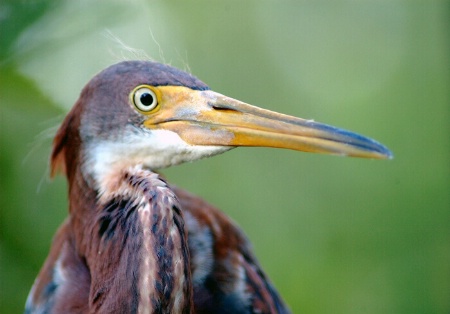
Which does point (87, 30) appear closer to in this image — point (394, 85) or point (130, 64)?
point (130, 64)

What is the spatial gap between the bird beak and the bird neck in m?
0.18

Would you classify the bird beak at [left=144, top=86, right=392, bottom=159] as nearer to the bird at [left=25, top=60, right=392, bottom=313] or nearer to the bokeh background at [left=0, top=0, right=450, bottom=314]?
the bird at [left=25, top=60, right=392, bottom=313]

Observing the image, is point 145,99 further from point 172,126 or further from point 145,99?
point 172,126

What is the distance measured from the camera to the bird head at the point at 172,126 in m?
2.11

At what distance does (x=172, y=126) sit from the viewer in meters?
2.15

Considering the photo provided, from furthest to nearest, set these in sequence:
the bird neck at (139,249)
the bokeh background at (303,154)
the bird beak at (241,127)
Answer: the bokeh background at (303,154), the bird beak at (241,127), the bird neck at (139,249)

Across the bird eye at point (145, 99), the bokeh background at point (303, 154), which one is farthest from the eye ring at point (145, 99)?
the bokeh background at point (303, 154)

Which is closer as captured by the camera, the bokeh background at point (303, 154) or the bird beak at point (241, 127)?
the bird beak at point (241, 127)

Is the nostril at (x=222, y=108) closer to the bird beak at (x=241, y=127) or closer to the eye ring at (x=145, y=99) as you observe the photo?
the bird beak at (x=241, y=127)

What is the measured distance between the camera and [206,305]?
2.37 m

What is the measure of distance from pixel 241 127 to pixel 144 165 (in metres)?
0.31

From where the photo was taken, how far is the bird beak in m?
2.10

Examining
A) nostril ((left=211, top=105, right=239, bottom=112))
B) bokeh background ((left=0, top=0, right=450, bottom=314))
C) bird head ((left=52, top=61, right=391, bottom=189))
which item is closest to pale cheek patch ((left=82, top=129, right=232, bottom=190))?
bird head ((left=52, top=61, right=391, bottom=189))

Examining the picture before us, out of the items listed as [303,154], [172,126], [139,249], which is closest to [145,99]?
[172,126]
